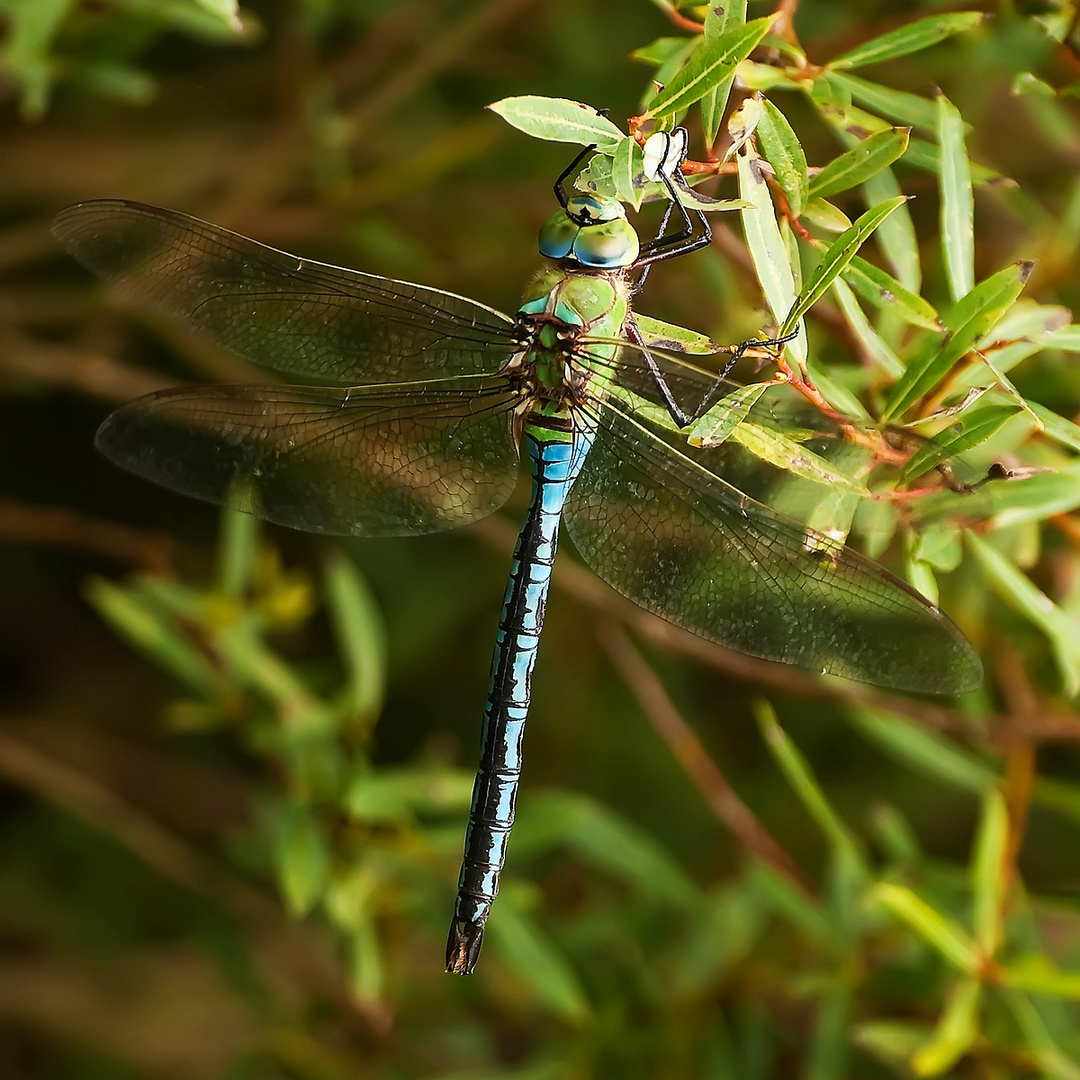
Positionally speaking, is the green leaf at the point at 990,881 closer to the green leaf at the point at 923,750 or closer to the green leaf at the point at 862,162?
the green leaf at the point at 923,750

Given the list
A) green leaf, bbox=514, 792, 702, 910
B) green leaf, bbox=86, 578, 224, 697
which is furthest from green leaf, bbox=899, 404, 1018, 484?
green leaf, bbox=86, 578, 224, 697

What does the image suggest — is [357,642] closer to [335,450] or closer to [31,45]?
[335,450]

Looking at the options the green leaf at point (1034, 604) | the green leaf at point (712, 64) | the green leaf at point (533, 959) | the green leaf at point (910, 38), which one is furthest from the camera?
the green leaf at point (533, 959)

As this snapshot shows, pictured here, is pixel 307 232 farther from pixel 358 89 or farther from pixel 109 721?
pixel 109 721

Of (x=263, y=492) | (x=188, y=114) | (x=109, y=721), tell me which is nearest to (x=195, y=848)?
(x=109, y=721)

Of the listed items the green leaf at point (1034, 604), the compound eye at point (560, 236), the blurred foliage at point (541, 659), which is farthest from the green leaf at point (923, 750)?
the compound eye at point (560, 236)

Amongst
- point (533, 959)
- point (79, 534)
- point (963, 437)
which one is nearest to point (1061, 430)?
point (963, 437)
